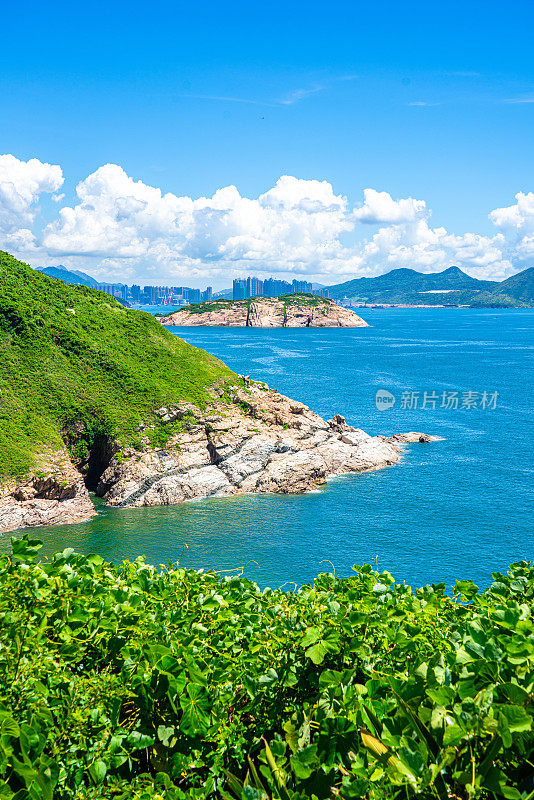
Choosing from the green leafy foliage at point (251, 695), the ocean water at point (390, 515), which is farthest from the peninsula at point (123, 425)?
the green leafy foliage at point (251, 695)

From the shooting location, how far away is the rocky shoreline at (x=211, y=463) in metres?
36.2

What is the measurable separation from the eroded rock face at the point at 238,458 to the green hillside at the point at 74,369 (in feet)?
9.55

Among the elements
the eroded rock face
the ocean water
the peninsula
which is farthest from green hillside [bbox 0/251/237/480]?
the ocean water

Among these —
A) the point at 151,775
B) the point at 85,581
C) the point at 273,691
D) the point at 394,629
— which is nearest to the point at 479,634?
the point at 394,629

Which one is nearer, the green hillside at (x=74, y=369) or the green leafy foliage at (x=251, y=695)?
the green leafy foliage at (x=251, y=695)

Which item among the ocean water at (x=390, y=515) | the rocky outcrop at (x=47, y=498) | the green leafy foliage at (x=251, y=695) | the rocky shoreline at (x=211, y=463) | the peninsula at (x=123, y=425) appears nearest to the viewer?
the green leafy foliage at (x=251, y=695)

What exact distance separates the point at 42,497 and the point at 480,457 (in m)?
38.6

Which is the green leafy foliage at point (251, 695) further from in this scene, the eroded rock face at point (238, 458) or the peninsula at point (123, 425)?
the eroded rock face at point (238, 458)

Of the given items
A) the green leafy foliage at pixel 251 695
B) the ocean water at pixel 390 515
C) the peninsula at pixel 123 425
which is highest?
the green leafy foliage at pixel 251 695

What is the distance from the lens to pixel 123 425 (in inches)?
1703

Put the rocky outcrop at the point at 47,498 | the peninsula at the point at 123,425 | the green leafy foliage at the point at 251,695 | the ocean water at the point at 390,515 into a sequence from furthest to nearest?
1. the peninsula at the point at 123,425
2. the rocky outcrop at the point at 47,498
3. the ocean water at the point at 390,515
4. the green leafy foliage at the point at 251,695

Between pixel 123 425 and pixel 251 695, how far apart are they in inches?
1624

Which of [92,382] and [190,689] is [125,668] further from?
[92,382]

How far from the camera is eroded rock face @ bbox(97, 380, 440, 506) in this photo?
40.6 meters
